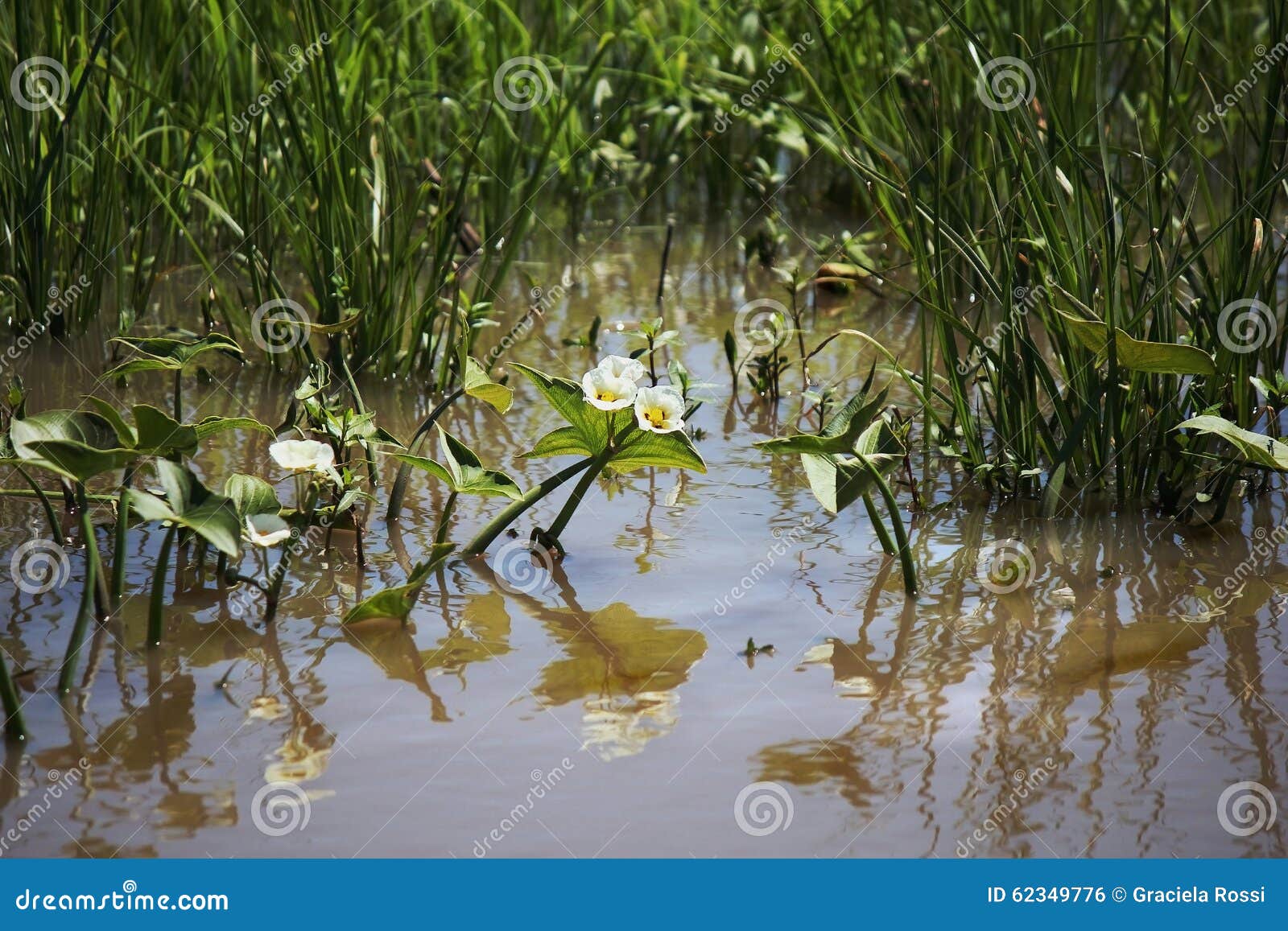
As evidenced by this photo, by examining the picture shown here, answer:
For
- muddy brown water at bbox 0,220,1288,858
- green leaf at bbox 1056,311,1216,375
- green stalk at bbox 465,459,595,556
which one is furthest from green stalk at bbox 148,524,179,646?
green leaf at bbox 1056,311,1216,375

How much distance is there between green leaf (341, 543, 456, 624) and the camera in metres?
1.82

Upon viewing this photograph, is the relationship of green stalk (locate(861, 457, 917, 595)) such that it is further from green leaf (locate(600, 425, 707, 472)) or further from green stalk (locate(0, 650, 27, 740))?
green stalk (locate(0, 650, 27, 740))

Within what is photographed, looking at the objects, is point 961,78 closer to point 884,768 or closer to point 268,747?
point 884,768

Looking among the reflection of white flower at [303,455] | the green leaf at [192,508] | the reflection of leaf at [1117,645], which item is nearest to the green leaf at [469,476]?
the reflection of white flower at [303,455]

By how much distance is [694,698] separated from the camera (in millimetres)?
1753

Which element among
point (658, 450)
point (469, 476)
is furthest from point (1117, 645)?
point (469, 476)

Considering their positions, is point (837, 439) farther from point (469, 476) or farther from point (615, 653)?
point (469, 476)

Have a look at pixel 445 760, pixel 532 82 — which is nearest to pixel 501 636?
pixel 445 760

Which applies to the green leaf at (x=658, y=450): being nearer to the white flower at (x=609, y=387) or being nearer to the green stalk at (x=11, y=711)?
the white flower at (x=609, y=387)

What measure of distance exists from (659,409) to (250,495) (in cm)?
62

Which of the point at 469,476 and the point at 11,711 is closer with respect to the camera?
the point at 11,711

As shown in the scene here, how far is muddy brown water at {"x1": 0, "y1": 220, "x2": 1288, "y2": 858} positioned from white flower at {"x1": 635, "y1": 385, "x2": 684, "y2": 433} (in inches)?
10.8

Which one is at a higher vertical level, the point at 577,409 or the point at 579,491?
the point at 577,409

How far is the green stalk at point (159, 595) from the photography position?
1777mm
